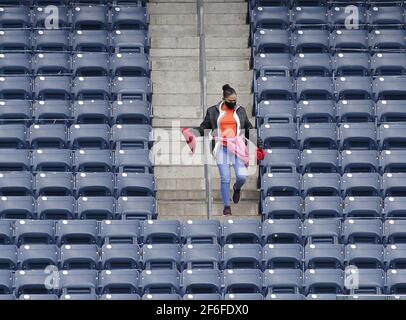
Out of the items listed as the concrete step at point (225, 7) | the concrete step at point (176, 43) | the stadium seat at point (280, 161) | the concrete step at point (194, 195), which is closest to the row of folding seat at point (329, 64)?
the concrete step at point (176, 43)

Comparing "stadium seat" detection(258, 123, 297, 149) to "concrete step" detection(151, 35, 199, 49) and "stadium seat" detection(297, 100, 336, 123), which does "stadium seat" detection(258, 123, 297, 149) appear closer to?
"stadium seat" detection(297, 100, 336, 123)

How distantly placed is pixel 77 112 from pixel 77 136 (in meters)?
0.58

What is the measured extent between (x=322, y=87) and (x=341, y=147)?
1079 mm

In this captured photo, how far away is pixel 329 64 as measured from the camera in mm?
15094

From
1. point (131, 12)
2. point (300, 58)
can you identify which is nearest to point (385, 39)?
point (300, 58)

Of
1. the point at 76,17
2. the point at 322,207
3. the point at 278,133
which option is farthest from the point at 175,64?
the point at 322,207

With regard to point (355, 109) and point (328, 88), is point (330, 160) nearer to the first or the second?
point (355, 109)

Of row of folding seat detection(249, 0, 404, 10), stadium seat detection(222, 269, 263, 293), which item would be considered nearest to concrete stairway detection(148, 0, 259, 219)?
row of folding seat detection(249, 0, 404, 10)

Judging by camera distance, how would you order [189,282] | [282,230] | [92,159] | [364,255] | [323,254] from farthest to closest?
1. [92,159]
2. [282,230]
3. [364,255]
4. [323,254]
5. [189,282]

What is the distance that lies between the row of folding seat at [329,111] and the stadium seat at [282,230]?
205 centimetres

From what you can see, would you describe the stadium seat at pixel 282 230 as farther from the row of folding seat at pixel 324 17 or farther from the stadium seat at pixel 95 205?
the row of folding seat at pixel 324 17

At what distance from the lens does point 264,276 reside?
11719mm

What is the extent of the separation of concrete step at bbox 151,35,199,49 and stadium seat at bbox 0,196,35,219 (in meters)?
4.03
